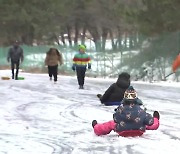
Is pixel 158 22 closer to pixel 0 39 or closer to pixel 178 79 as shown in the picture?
pixel 178 79

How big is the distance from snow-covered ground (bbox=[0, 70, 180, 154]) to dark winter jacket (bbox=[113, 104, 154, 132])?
0.70 ft

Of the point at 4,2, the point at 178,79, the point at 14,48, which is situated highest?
the point at 4,2

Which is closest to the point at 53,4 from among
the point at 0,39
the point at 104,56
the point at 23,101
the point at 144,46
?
the point at 0,39

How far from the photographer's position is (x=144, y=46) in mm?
25219

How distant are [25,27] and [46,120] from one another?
3429 centimetres

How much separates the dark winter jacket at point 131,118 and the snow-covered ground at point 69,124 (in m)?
0.21

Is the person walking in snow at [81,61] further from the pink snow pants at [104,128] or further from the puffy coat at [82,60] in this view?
the pink snow pants at [104,128]

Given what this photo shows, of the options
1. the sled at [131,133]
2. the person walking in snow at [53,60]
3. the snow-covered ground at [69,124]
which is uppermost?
the person walking in snow at [53,60]

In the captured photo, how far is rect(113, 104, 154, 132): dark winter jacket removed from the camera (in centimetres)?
896

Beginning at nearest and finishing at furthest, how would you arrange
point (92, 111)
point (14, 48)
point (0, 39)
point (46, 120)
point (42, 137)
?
point (42, 137), point (46, 120), point (92, 111), point (14, 48), point (0, 39)

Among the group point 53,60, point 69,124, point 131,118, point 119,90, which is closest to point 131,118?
point 131,118

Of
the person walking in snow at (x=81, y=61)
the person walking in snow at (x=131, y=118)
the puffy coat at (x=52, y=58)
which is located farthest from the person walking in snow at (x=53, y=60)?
the person walking in snow at (x=131, y=118)

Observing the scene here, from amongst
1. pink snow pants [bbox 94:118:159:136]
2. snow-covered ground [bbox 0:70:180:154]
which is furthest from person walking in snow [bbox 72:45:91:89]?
pink snow pants [bbox 94:118:159:136]

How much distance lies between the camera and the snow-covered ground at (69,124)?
836cm
